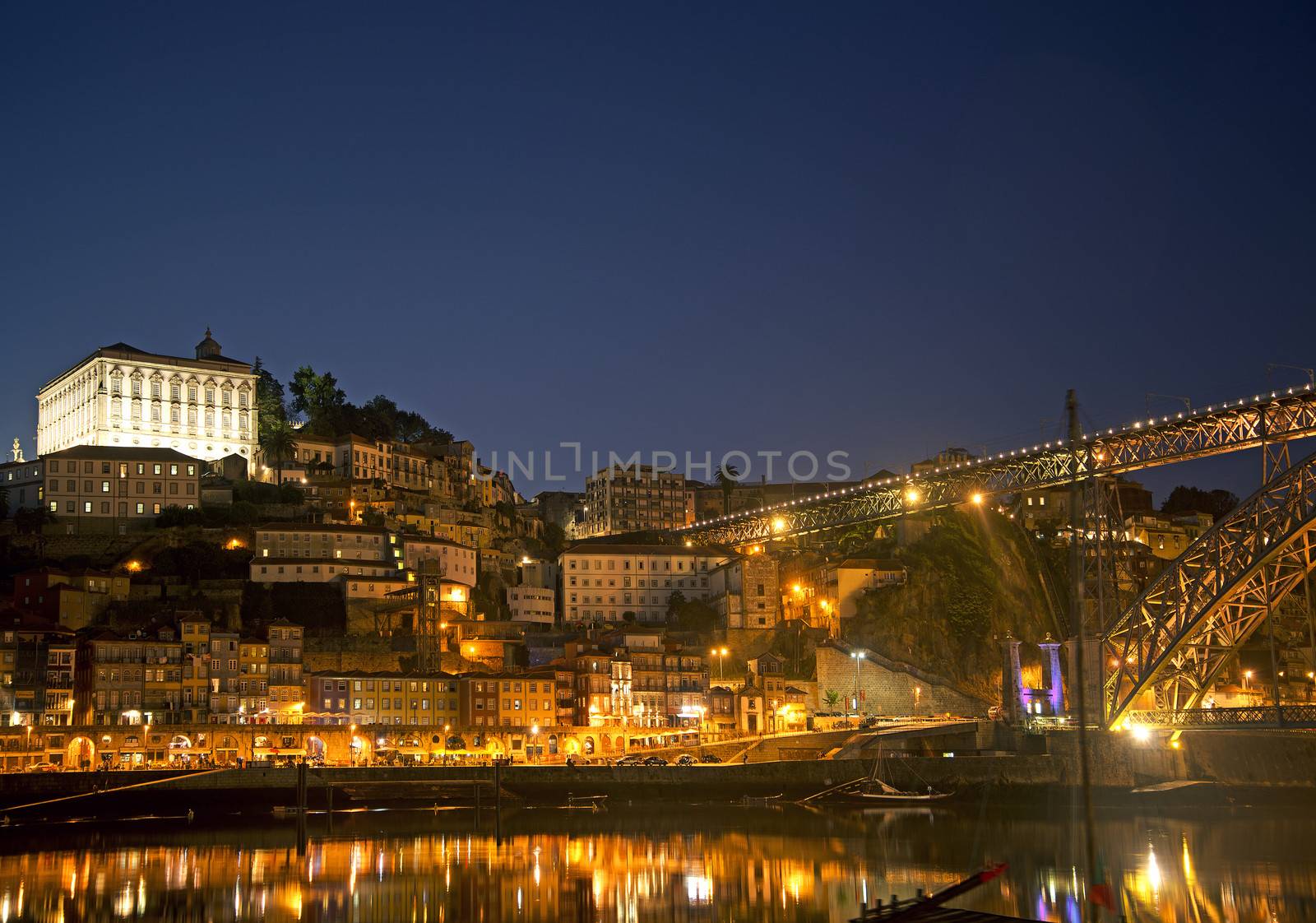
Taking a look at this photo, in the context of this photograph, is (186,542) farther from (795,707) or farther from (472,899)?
(472,899)

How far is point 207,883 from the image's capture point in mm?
40719

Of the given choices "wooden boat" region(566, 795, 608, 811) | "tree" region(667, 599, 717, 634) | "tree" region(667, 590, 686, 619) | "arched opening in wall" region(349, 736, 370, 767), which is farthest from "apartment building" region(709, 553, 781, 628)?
"wooden boat" region(566, 795, 608, 811)

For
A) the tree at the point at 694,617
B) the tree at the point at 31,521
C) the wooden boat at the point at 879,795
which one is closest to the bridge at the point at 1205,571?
the wooden boat at the point at 879,795

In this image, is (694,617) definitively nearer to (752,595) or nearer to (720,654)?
(752,595)

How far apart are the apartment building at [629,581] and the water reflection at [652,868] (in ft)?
132

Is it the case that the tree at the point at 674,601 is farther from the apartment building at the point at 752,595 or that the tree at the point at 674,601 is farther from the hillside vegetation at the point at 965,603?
the hillside vegetation at the point at 965,603

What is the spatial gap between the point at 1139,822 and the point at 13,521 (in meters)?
73.2

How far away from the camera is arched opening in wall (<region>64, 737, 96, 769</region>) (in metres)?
65.1

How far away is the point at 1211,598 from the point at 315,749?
43067 millimetres

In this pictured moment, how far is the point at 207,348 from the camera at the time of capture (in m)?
117

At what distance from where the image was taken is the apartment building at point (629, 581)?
9700 cm

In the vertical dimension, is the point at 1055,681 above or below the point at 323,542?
below

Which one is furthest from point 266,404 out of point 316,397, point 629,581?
point 629,581

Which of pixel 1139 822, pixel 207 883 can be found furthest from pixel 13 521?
pixel 1139 822
